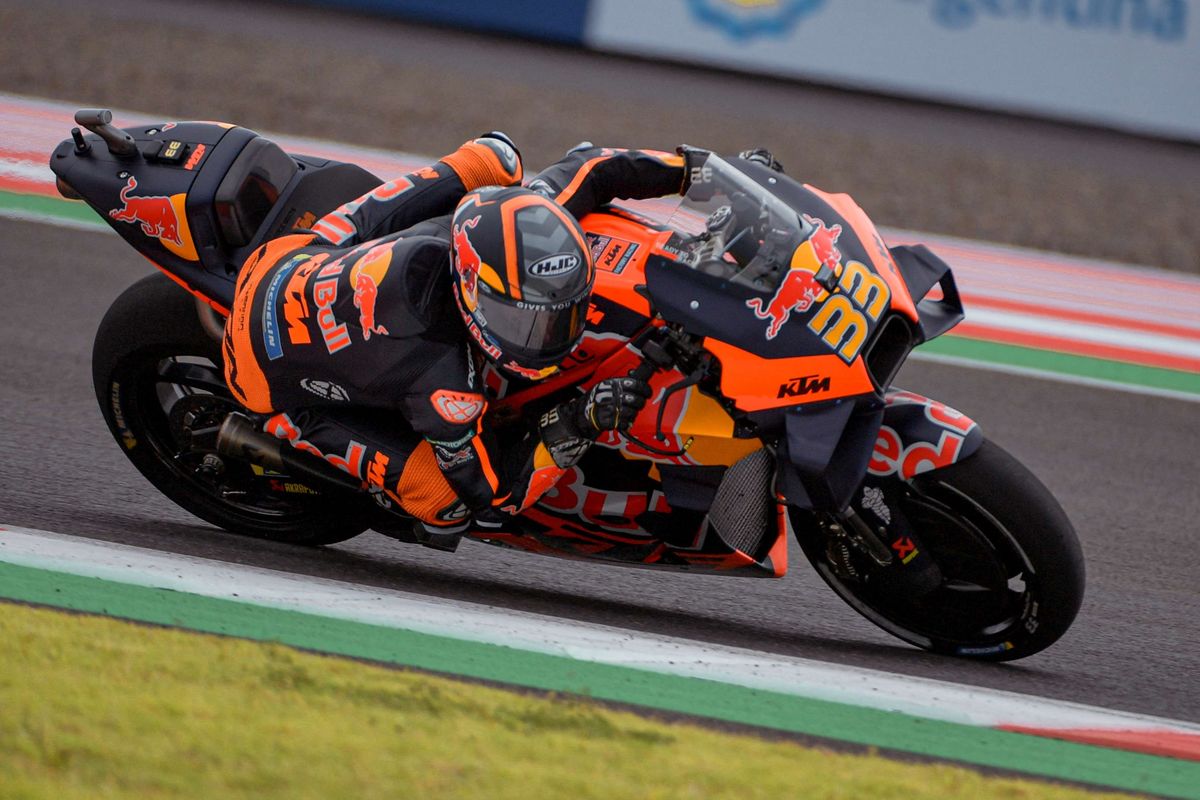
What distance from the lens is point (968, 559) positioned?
12.8 feet

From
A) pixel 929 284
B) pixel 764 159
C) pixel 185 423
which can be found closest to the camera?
pixel 929 284

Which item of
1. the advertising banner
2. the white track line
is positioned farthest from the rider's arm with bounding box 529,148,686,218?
the advertising banner

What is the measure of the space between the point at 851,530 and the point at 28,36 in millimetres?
10943

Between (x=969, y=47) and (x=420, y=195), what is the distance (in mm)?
10260

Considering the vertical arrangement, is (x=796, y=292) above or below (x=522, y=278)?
above

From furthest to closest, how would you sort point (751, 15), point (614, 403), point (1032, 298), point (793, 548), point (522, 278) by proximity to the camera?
1. point (751, 15)
2. point (1032, 298)
3. point (793, 548)
4. point (614, 403)
5. point (522, 278)

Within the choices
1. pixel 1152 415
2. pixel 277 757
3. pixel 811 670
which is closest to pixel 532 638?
pixel 811 670

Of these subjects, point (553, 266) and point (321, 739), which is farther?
point (553, 266)

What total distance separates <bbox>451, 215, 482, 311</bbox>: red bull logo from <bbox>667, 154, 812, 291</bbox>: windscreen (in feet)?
1.66

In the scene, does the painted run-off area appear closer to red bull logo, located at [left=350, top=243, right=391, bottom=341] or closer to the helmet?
red bull logo, located at [left=350, top=243, right=391, bottom=341]

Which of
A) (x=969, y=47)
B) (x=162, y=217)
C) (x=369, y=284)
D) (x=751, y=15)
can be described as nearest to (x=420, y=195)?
(x=369, y=284)

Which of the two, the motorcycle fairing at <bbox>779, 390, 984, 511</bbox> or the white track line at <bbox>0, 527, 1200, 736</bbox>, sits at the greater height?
the motorcycle fairing at <bbox>779, 390, 984, 511</bbox>

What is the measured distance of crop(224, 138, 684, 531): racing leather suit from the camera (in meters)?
3.73

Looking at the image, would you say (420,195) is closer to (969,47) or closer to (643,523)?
(643,523)
